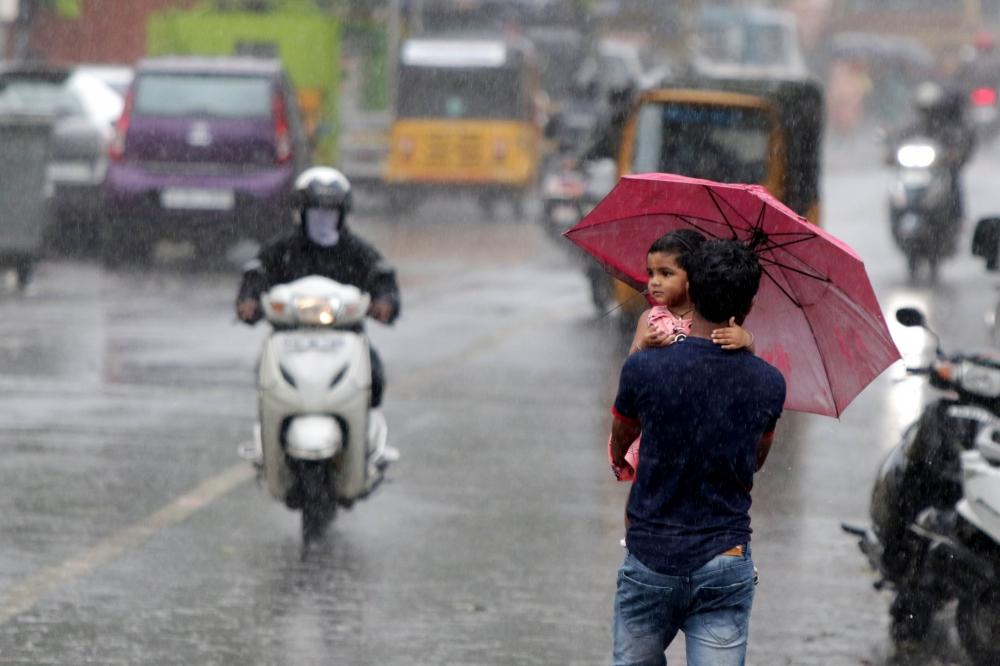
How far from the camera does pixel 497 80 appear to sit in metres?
30.1

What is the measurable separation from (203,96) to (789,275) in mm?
16025

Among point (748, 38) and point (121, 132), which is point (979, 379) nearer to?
point (121, 132)

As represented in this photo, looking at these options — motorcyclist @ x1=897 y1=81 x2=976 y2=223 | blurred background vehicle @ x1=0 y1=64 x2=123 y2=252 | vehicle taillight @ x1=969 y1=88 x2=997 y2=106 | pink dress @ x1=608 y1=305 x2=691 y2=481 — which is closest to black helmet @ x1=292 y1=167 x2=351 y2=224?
pink dress @ x1=608 y1=305 x2=691 y2=481

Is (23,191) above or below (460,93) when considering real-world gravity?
above

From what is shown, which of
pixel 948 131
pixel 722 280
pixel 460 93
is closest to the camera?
pixel 722 280

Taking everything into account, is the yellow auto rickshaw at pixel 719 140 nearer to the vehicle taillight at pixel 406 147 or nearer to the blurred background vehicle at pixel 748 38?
the vehicle taillight at pixel 406 147

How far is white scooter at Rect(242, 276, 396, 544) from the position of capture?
8508 mm

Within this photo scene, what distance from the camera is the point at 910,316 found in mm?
6875

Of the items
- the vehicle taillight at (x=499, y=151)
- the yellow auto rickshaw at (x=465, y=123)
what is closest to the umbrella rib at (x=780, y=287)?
the yellow auto rickshaw at (x=465, y=123)

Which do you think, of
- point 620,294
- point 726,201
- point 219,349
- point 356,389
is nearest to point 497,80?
point 620,294

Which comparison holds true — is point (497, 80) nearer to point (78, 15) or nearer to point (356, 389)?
point (78, 15)

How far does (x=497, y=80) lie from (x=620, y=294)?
13865mm

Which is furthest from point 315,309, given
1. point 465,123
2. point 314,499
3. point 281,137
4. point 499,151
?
point 465,123

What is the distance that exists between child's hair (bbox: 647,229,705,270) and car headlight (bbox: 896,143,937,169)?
16.5 metres
